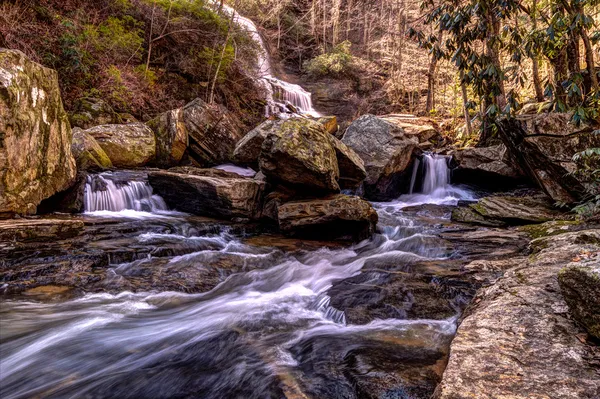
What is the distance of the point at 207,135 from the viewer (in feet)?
39.6

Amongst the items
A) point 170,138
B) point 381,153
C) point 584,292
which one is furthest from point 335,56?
point 584,292

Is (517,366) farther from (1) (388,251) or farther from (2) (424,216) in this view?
(2) (424,216)

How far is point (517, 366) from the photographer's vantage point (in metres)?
1.97

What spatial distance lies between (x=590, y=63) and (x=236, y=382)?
236 inches

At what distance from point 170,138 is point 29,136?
514 cm

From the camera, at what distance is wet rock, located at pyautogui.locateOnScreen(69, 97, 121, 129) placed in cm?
1050

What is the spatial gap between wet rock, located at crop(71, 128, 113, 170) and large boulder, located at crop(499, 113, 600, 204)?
377 inches

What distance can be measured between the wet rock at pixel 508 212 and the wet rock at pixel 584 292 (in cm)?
567

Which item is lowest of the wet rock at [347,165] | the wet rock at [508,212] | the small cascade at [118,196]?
the wet rock at [508,212]

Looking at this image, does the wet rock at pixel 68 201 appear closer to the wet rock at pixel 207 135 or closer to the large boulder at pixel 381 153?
the wet rock at pixel 207 135

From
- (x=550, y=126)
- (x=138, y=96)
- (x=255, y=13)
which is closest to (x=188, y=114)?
(x=138, y=96)

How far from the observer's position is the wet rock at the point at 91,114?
34.4 feet

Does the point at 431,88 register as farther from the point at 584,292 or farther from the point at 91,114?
the point at 584,292

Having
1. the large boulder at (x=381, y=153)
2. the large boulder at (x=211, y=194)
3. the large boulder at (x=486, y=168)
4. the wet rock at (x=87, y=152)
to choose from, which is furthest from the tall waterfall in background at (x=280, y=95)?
the large boulder at (x=211, y=194)
